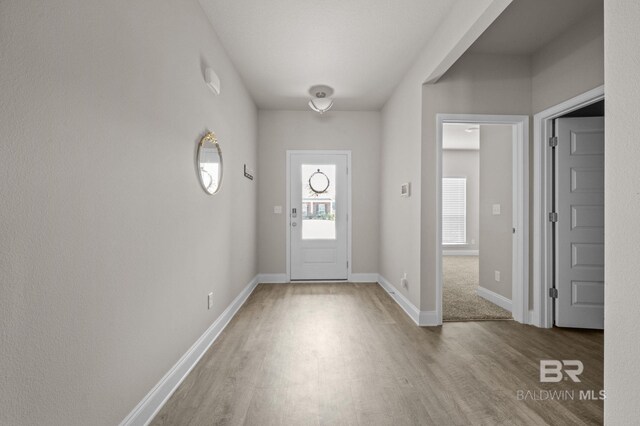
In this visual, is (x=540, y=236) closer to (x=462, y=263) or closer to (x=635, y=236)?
(x=635, y=236)

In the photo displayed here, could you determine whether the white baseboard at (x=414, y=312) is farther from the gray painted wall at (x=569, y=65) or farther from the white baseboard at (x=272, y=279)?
the gray painted wall at (x=569, y=65)

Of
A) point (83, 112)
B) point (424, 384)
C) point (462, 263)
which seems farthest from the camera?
point (462, 263)

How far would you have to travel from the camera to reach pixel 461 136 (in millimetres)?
6770

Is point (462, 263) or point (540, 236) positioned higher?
point (540, 236)

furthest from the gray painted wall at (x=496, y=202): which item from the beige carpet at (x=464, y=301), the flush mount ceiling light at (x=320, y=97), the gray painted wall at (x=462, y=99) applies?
the flush mount ceiling light at (x=320, y=97)

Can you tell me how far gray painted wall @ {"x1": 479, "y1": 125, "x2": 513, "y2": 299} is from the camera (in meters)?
3.46

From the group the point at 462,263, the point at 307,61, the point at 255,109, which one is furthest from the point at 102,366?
the point at 462,263

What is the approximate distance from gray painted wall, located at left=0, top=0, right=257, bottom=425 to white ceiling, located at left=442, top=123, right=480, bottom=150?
17.1 feet

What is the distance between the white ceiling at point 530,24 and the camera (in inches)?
95.3

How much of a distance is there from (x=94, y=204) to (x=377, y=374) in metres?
1.89

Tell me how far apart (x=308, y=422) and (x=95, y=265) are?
126cm

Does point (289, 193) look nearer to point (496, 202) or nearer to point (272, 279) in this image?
point (272, 279)

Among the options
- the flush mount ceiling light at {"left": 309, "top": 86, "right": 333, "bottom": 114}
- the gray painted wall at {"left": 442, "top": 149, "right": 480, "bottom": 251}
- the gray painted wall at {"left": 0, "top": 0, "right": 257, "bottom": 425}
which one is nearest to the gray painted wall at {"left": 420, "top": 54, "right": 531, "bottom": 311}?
the flush mount ceiling light at {"left": 309, "top": 86, "right": 333, "bottom": 114}

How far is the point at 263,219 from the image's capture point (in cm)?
479
